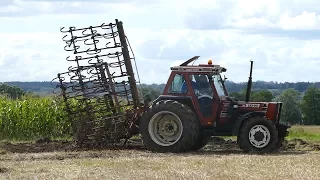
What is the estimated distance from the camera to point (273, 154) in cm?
1761

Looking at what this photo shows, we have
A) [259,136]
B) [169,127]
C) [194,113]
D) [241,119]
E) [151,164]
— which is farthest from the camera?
[169,127]

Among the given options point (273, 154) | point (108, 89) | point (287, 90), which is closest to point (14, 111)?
point (108, 89)

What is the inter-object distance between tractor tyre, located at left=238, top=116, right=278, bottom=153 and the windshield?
1.25 metres

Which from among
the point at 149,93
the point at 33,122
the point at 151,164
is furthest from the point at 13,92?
the point at 151,164

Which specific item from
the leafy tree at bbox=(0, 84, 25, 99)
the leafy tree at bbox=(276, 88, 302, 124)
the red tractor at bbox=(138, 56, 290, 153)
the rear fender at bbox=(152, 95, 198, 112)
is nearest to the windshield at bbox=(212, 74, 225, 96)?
the red tractor at bbox=(138, 56, 290, 153)

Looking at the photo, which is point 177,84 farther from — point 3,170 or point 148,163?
point 3,170

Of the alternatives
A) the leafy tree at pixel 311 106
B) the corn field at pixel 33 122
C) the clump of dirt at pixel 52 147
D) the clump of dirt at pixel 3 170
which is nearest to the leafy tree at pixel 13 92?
the corn field at pixel 33 122

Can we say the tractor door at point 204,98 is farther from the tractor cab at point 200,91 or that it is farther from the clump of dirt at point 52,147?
the clump of dirt at point 52,147

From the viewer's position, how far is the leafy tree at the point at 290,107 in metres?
50.0

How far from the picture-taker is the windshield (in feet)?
61.6

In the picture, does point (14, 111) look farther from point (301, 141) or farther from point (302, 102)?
point (302, 102)

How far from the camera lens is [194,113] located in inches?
731

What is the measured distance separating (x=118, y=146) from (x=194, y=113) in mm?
2329

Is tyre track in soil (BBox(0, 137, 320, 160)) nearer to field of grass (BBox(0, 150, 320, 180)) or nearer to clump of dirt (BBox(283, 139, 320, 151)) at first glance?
clump of dirt (BBox(283, 139, 320, 151))
